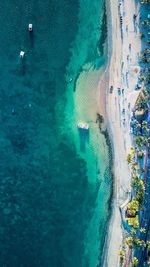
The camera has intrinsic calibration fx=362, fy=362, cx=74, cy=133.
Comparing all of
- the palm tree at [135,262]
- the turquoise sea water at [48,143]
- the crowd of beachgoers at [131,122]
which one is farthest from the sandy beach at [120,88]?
the palm tree at [135,262]

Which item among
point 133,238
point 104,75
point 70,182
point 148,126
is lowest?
point 133,238

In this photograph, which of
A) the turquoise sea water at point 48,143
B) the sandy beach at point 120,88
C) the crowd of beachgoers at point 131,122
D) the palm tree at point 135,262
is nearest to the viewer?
the palm tree at point 135,262

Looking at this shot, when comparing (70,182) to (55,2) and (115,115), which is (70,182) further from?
(55,2)

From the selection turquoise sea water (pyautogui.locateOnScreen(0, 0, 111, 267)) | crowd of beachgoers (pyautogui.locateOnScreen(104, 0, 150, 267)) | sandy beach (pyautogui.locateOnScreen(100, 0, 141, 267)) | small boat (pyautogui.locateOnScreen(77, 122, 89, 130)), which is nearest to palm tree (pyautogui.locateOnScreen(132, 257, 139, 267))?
crowd of beachgoers (pyautogui.locateOnScreen(104, 0, 150, 267))

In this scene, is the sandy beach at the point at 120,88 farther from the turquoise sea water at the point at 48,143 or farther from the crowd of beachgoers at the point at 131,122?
the turquoise sea water at the point at 48,143

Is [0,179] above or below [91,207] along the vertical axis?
above

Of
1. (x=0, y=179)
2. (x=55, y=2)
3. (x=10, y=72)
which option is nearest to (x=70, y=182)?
(x=0, y=179)

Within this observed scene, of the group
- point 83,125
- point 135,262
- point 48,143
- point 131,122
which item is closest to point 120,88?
point 131,122

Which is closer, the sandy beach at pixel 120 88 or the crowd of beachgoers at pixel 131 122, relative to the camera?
the crowd of beachgoers at pixel 131 122
